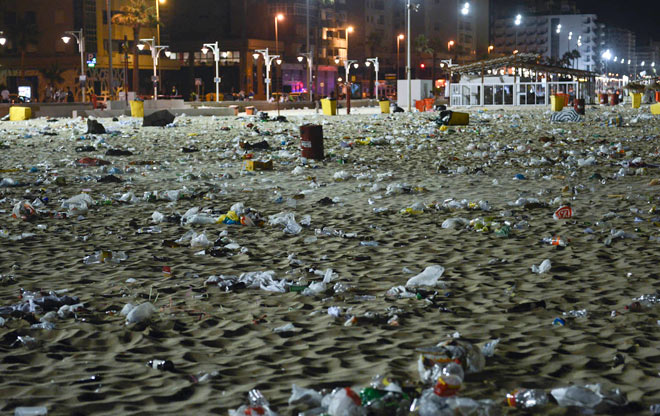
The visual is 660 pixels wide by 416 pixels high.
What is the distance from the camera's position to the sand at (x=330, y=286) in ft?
11.9

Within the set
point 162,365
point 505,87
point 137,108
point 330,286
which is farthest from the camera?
point 505,87

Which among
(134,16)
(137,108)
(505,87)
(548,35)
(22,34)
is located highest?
(548,35)

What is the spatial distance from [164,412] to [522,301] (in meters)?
2.46

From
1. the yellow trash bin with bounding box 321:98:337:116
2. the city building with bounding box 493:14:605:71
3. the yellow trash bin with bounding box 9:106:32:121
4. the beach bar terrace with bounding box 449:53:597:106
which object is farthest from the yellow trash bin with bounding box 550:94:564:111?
the city building with bounding box 493:14:605:71

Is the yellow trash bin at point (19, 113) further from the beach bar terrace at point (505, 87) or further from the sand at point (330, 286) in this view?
the beach bar terrace at point (505, 87)

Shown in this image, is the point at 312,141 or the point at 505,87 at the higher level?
the point at 505,87

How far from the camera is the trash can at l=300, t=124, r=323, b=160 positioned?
1366cm

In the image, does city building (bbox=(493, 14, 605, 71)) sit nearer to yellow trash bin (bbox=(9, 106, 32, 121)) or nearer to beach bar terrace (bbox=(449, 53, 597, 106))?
beach bar terrace (bbox=(449, 53, 597, 106))

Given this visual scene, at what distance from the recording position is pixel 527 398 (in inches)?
128

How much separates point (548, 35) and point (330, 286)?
199 meters

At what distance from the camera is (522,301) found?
4.90m

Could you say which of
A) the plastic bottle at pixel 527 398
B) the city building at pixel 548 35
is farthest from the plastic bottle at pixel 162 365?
the city building at pixel 548 35

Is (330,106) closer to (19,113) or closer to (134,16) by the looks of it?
(19,113)

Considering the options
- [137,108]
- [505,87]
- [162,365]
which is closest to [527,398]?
[162,365]
